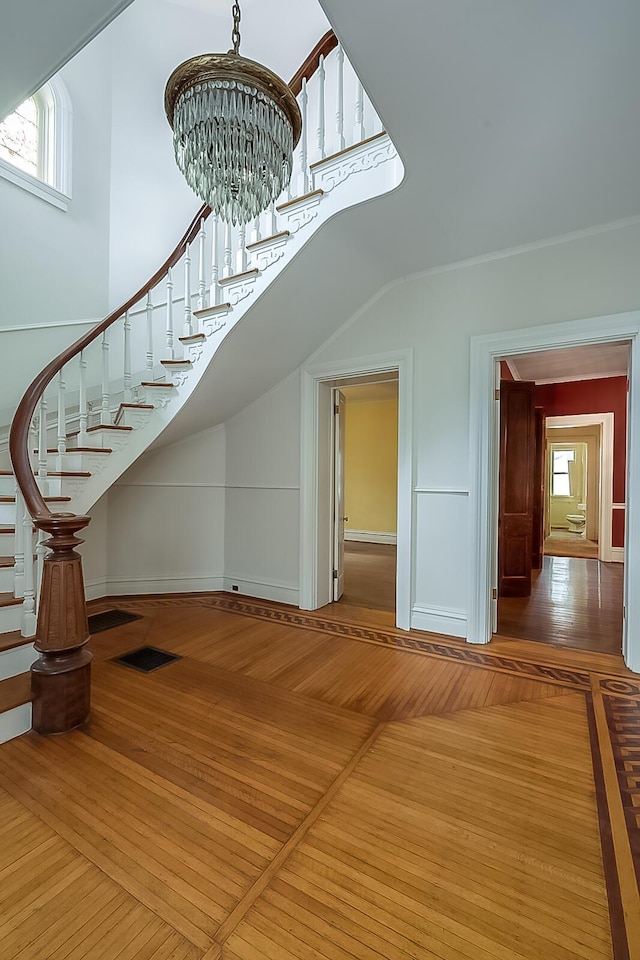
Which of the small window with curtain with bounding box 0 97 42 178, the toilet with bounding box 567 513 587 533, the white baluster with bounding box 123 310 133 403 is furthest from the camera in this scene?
the toilet with bounding box 567 513 587 533

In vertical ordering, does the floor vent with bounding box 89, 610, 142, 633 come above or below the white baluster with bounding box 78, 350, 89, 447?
below

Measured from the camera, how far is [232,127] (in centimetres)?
171

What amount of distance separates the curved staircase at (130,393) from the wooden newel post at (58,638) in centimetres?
1

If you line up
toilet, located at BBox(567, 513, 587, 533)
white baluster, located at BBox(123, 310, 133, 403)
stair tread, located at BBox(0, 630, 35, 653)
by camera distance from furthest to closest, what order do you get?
toilet, located at BBox(567, 513, 587, 533)
white baluster, located at BBox(123, 310, 133, 403)
stair tread, located at BBox(0, 630, 35, 653)

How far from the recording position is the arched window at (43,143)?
3811 millimetres

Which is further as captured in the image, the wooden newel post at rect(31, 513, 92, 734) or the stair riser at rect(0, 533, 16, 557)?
the stair riser at rect(0, 533, 16, 557)

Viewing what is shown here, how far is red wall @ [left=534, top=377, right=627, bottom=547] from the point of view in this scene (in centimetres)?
666

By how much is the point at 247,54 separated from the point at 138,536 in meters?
5.00

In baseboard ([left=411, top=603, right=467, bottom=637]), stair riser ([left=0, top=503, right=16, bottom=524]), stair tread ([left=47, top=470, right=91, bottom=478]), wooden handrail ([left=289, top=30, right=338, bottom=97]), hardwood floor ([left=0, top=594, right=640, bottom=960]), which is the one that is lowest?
hardwood floor ([left=0, top=594, right=640, bottom=960])

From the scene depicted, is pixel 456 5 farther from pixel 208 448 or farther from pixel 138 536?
pixel 138 536

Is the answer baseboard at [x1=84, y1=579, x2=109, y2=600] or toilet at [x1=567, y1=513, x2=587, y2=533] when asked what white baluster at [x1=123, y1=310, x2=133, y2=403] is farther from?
toilet at [x1=567, y1=513, x2=587, y2=533]

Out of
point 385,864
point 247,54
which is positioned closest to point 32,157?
point 247,54

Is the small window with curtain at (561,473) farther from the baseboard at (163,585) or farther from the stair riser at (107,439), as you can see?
the stair riser at (107,439)

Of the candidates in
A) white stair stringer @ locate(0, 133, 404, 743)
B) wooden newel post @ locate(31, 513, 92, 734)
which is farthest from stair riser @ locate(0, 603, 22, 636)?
wooden newel post @ locate(31, 513, 92, 734)
